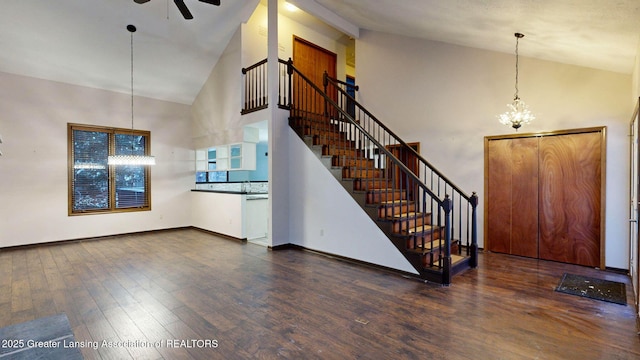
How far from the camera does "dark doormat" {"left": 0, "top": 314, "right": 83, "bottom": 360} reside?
2.38 metres

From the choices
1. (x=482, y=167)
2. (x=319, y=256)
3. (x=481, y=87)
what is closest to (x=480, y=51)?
(x=481, y=87)

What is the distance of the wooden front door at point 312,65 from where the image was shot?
736cm

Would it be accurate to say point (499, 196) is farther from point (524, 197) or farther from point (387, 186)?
point (387, 186)


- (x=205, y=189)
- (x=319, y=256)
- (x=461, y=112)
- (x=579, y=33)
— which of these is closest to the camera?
(x=579, y=33)

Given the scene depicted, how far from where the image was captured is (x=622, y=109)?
4.26 meters

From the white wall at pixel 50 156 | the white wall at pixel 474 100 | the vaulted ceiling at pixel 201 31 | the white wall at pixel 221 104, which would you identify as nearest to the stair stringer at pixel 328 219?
the white wall at pixel 221 104

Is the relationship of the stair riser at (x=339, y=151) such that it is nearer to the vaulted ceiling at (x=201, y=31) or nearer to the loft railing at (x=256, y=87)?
the loft railing at (x=256, y=87)

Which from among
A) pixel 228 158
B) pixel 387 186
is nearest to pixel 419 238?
pixel 387 186

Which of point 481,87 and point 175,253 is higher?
point 481,87

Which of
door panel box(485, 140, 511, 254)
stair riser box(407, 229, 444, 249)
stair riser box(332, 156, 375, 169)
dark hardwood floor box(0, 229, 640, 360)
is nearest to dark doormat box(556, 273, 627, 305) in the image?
dark hardwood floor box(0, 229, 640, 360)

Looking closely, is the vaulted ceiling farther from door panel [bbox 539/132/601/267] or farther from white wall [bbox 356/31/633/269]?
door panel [bbox 539/132/601/267]

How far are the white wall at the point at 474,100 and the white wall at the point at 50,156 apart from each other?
5.74m

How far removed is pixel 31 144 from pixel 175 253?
3828mm

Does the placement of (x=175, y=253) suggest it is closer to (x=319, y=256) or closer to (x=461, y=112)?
(x=319, y=256)
